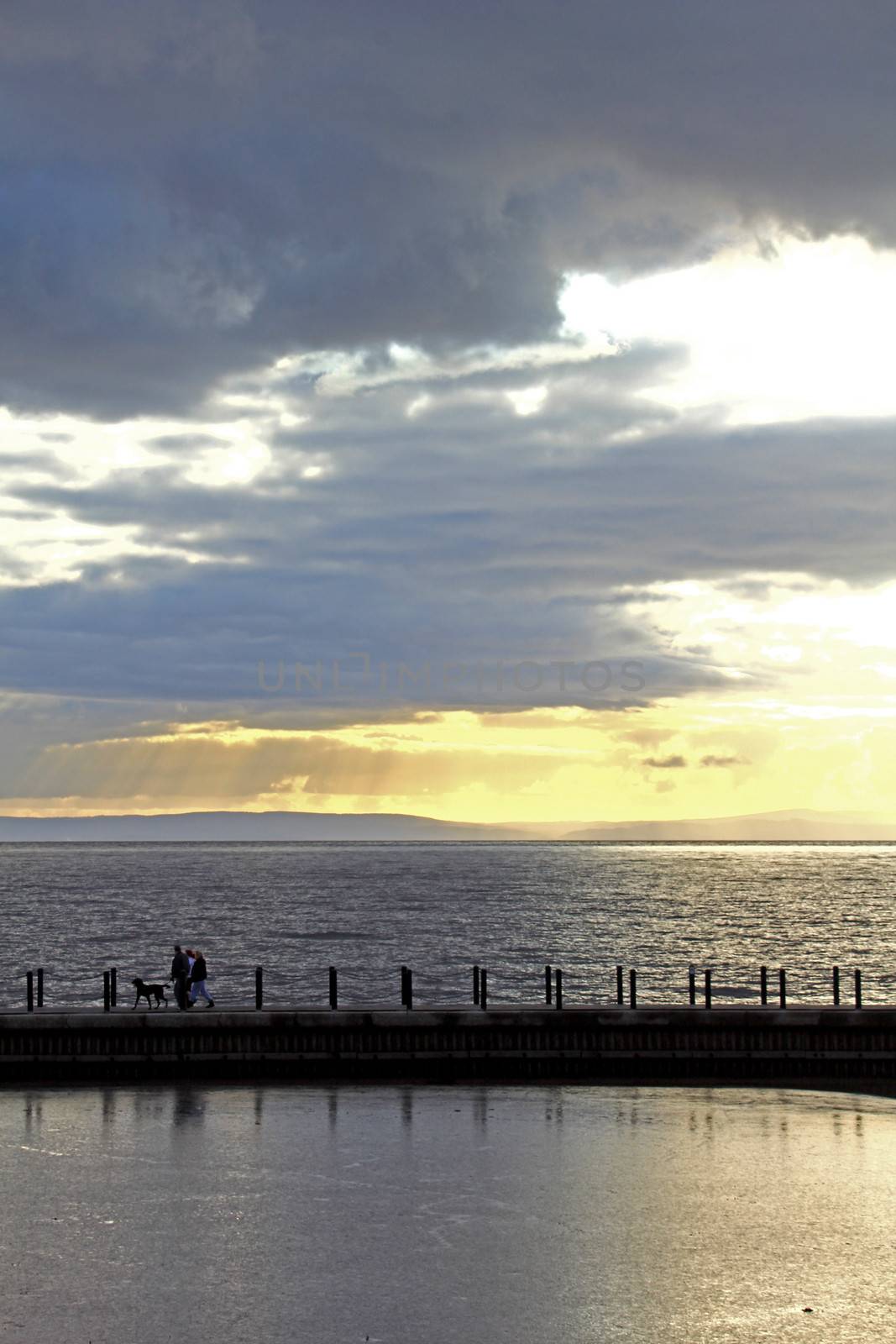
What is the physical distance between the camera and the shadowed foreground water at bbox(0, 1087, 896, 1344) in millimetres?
10414

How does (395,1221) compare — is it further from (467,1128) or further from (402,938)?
(402,938)

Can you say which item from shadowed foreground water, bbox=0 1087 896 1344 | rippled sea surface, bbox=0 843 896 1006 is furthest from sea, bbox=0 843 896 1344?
rippled sea surface, bbox=0 843 896 1006

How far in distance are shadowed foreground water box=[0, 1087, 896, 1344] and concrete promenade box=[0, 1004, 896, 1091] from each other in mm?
3409

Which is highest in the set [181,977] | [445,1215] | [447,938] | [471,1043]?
[181,977]

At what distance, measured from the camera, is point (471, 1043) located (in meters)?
24.2

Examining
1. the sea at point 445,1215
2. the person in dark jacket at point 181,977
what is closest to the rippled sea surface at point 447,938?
the person in dark jacket at point 181,977

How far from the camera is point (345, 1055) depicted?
23.9m

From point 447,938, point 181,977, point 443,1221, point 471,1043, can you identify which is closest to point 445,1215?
point 443,1221

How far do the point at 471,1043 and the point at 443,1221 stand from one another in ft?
36.5

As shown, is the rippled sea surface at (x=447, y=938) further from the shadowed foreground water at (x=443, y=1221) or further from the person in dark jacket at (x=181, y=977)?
the shadowed foreground water at (x=443, y=1221)

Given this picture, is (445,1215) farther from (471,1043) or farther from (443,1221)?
(471,1043)

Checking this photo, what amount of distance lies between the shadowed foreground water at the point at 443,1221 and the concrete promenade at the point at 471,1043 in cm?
341

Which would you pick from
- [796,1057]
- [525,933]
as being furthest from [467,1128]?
[525,933]

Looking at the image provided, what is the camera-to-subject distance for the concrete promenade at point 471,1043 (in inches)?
924
